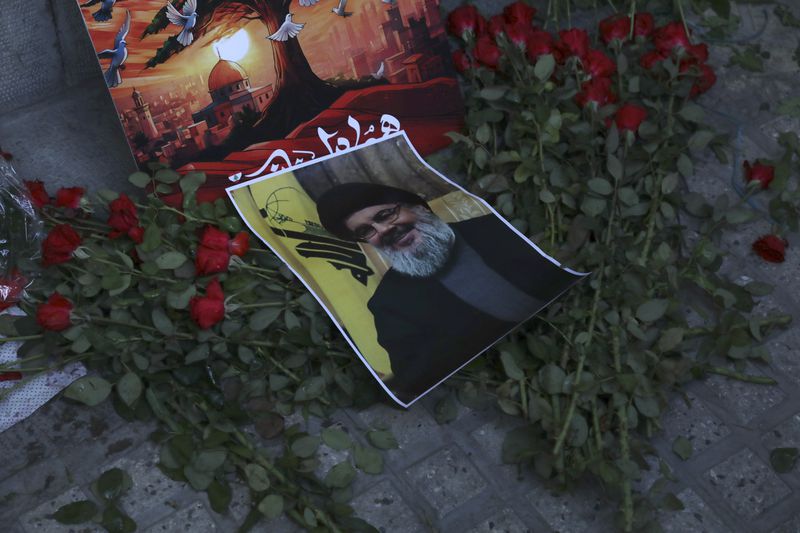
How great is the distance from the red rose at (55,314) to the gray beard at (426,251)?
363 mm

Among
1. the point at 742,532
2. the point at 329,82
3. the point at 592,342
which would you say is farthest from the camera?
the point at 329,82

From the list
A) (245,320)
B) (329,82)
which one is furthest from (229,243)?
(329,82)

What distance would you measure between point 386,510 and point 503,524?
0.39ft

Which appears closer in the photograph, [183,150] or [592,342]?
[592,342]

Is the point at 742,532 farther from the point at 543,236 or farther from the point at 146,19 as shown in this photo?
the point at 146,19

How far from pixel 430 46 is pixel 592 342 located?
1.75 feet

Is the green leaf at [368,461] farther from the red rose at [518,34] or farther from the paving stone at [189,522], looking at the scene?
the red rose at [518,34]

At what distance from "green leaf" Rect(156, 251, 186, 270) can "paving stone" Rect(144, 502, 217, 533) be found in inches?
10.3

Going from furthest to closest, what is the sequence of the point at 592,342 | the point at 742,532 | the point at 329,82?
the point at 329,82 → the point at 592,342 → the point at 742,532

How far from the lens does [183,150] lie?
45.7 inches

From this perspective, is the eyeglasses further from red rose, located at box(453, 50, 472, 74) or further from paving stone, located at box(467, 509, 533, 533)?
paving stone, located at box(467, 509, 533, 533)

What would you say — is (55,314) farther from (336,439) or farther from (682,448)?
(682,448)

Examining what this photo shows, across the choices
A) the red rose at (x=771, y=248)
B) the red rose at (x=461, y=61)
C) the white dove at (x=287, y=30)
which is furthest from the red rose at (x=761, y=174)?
the white dove at (x=287, y=30)

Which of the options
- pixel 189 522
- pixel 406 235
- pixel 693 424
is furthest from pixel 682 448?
pixel 189 522
